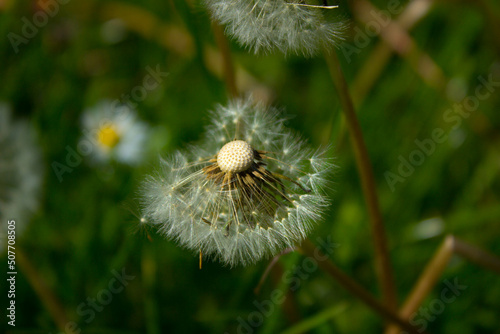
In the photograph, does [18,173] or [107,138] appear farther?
[107,138]

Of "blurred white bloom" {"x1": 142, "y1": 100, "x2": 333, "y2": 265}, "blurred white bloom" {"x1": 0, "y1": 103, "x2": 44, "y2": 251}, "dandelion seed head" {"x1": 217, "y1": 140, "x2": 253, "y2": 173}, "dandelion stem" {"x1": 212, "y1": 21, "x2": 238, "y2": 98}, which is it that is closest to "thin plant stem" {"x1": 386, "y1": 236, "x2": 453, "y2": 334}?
"blurred white bloom" {"x1": 142, "y1": 100, "x2": 333, "y2": 265}

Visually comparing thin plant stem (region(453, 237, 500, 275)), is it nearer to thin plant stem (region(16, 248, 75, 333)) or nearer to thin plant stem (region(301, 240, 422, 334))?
thin plant stem (region(301, 240, 422, 334))

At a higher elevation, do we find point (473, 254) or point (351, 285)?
point (473, 254)

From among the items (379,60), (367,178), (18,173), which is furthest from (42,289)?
(379,60)

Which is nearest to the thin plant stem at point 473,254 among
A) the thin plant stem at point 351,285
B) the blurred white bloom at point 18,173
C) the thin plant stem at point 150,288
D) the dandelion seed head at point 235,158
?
the thin plant stem at point 351,285

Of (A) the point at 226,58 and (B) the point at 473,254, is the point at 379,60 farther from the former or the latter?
(B) the point at 473,254

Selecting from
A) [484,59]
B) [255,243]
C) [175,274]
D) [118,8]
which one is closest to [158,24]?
[118,8]
